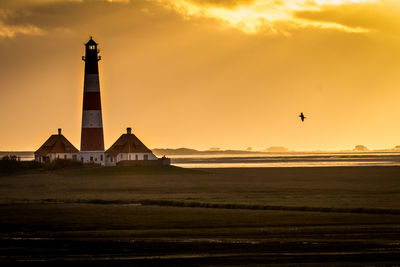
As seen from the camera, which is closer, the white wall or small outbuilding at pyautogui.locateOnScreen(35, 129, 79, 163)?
the white wall

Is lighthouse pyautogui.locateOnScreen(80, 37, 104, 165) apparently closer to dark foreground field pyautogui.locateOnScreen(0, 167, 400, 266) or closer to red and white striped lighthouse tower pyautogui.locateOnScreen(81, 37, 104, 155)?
red and white striped lighthouse tower pyautogui.locateOnScreen(81, 37, 104, 155)

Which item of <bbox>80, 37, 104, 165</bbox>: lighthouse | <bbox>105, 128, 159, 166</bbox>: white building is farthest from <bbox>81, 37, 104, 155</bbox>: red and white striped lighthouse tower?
<bbox>105, 128, 159, 166</bbox>: white building

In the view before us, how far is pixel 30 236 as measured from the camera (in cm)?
2836

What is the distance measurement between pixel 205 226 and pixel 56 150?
71.3m

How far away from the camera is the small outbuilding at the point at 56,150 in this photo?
326 feet

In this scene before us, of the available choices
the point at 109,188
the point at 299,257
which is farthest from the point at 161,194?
the point at 299,257

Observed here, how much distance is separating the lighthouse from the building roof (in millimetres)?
4248

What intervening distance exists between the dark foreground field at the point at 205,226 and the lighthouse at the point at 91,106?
3440cm

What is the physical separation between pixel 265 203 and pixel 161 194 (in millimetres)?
10138

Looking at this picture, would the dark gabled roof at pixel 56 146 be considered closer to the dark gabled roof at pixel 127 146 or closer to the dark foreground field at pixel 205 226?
the dark gabled roof at pixel 127 146

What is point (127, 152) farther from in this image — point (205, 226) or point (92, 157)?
point (205, 226)

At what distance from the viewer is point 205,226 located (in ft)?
102

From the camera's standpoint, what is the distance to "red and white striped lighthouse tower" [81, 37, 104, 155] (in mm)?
86750

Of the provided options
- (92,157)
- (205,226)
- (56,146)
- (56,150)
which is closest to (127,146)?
(92,157)
